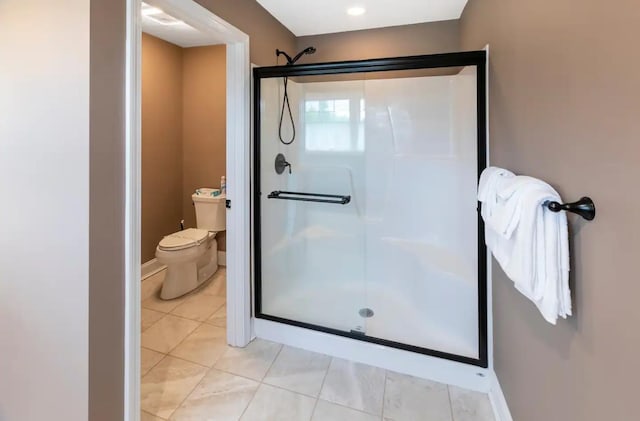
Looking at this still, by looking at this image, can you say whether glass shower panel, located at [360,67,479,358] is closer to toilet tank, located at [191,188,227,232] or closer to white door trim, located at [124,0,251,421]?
white door trim, located at [124,0,251,421]

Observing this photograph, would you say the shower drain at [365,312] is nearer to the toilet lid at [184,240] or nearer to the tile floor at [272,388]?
the tile floor at [272,388]

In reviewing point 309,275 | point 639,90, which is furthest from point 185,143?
point 639,90

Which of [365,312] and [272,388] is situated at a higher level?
[365,312]

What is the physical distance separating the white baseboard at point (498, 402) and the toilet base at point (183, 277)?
2434 mm

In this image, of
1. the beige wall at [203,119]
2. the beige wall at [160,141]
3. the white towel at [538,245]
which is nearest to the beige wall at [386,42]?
the beige wall at [203,119]

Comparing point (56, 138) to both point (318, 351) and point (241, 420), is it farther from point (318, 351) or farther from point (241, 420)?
point (318, 351)

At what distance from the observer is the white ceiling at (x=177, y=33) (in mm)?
2836

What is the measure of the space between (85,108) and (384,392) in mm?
1899

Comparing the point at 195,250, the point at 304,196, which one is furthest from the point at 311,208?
the point at 195,250

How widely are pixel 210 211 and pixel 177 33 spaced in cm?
173

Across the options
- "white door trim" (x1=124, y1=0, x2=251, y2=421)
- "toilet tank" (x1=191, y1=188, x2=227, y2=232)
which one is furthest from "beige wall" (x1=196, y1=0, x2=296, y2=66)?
"toilet tank" (x1=191, y1=188, x2=227, y2=232)

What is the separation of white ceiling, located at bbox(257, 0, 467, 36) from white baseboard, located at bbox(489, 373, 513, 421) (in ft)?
7.78

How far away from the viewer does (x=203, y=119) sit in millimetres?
3508

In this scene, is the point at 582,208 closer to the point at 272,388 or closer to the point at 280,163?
the point at 272,388
